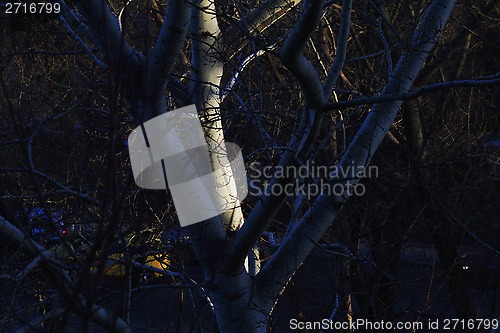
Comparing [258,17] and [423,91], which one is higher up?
[258,17]

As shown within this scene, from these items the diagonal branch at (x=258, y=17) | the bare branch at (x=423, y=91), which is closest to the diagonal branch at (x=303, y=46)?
→ the bare branch at (x=423, y=91)

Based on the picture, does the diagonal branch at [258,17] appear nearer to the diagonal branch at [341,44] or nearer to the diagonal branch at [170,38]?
the diagonal branch at [170,38]

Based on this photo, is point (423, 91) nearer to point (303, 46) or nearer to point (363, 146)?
point (303, 46)

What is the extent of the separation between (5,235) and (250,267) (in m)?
3.20

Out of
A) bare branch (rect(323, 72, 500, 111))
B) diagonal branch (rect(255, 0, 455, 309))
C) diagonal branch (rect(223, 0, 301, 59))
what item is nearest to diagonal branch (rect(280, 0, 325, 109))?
bare branch (rect(323, 72, 500, 111))

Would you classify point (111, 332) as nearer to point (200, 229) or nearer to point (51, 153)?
point (200, 229)

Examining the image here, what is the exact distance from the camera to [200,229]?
5.86m

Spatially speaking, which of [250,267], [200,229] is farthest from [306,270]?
[200,229]

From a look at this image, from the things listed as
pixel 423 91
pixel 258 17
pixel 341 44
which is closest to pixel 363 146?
pixel 341 44

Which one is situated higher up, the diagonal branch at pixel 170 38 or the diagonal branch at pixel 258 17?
the diagonal branch at pixel 258 17

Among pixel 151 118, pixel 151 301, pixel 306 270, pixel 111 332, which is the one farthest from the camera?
pixel 151 301

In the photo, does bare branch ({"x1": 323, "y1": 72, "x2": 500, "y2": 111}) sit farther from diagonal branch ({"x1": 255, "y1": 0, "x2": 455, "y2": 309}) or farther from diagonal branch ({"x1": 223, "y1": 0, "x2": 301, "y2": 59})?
diagonal branch ({"x1": 223, "y1": 0, "x2": 301, "y2": 59})

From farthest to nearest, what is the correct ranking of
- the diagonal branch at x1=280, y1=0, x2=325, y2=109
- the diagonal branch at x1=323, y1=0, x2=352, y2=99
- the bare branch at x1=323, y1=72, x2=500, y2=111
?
the diagonal branch at x1=323, y1=0, x2=352, y2=99 → the bare branch at x1=323, y1=72, x2=500, y2=111 → the diagonal branch at x1=280, y1=0, x2=325, y2=109

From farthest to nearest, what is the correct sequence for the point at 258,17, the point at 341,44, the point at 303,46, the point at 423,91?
1. the point at 258,17
2. the point at 341,44
3. the point at 423,91
4. the point at 303,46
